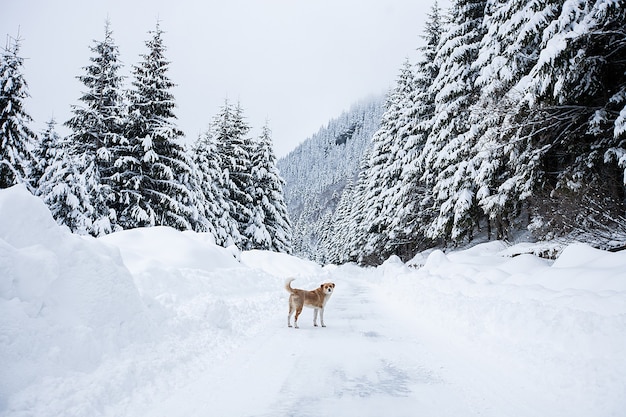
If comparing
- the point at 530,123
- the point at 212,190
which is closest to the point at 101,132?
the point at 212,190

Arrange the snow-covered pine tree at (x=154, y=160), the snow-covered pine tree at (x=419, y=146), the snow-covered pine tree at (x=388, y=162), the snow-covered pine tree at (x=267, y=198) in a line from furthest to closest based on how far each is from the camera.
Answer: the snow-covered pine tree at (x=267, y=198) < the snow-covered pine tree at (x=388, y=162) < the snow-covered pine tree at (x=419, y=146) < the snow-covered pine tree at (x=154, y=160)

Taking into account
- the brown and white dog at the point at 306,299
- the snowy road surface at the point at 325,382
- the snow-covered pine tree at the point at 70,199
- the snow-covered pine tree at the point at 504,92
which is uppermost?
the snow-covered pine tree at the point at 504,92

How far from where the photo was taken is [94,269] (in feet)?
16.1

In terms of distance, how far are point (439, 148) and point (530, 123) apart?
8.28 m

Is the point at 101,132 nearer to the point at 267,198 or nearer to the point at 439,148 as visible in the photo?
the point at 267,198

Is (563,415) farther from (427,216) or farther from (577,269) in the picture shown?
(427,216)

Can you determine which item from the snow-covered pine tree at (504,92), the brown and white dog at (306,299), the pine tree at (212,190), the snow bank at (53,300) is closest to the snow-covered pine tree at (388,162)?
the snow-covered pine tree at (504,92)

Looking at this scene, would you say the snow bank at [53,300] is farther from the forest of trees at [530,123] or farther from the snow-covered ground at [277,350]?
the forest of trees at [530,123]

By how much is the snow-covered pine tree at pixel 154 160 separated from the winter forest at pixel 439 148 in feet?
0.30

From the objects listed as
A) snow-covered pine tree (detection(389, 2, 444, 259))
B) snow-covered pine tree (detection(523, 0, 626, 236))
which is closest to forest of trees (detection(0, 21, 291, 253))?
snow-covered pine tree (detection(389, 2, 444, 259))

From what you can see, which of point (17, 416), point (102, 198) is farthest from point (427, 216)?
point (17, 416)

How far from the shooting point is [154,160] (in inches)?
754

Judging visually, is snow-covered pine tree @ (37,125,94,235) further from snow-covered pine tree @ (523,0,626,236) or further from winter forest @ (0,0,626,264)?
snow-covered pine tree @ (523,0,626,236)

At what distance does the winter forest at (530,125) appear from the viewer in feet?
29.3
